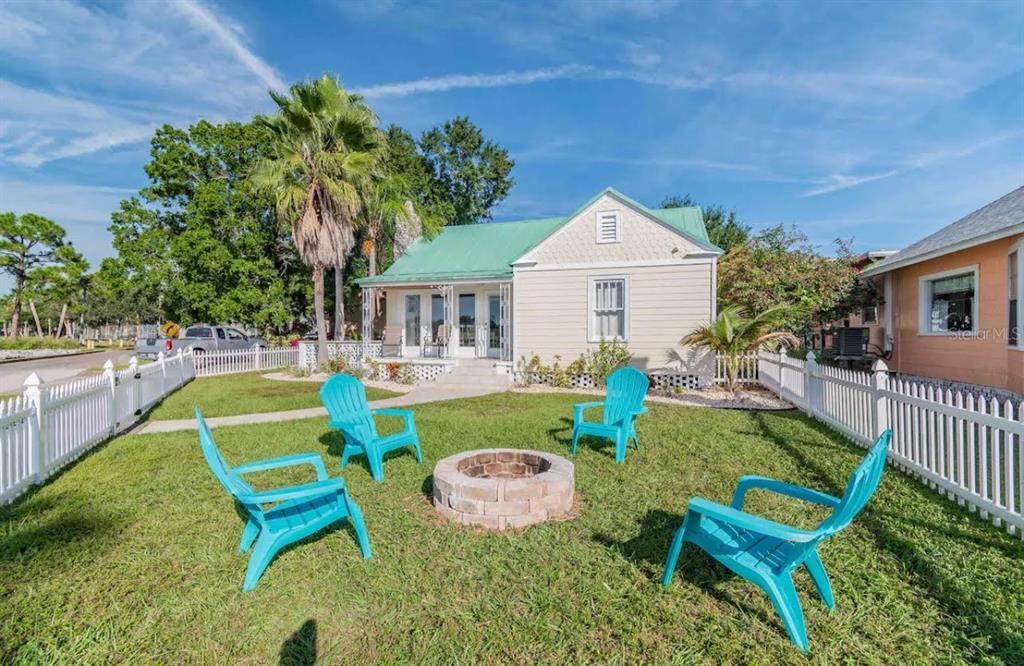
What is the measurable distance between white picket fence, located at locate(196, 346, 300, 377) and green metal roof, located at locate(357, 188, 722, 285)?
16.8 ft

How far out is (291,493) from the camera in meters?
2.89

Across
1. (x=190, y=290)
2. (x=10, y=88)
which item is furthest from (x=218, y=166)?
(x=10, y=88)

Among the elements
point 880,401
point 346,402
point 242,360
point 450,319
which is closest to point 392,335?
point 450,319

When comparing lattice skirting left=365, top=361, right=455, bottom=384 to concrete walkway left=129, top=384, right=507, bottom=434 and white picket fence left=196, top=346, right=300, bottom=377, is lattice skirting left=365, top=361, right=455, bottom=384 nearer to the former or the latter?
concrete walkway left=129, top=384, right=507, bottom=434

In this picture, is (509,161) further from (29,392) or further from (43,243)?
(43,243)

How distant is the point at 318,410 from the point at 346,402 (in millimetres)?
4079

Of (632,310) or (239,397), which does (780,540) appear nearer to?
(632,310)

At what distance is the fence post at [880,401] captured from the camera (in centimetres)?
521

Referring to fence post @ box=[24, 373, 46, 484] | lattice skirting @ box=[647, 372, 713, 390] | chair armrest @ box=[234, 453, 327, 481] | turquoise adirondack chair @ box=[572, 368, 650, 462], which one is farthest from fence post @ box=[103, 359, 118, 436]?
lattice skirting @ box=[647, 372, 713, 390]

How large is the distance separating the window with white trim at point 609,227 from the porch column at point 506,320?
315cm

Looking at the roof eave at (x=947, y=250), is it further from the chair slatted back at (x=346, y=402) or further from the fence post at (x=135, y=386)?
the fence post at (x=135, y=386)

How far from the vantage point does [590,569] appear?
3.03m

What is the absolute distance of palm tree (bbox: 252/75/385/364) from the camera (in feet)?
46.4

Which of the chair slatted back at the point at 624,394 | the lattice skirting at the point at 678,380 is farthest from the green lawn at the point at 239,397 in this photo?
the lattice skirting at the point at 678,380
